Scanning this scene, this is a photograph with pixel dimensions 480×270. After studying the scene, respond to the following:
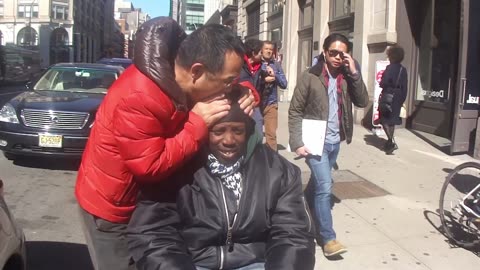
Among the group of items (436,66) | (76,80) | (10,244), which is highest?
(436,66)

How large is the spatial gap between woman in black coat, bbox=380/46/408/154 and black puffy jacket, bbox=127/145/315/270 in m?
7.00

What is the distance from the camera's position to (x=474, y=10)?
812cm

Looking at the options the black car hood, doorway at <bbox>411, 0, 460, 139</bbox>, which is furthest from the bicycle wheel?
doorway at <bbox>411, 0, 460, 139</bbox>

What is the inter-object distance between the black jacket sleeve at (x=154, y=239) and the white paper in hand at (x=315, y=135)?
233 cm

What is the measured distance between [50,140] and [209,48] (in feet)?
19.4

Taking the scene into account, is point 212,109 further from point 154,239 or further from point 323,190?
point 323,190

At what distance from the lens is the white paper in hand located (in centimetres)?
433

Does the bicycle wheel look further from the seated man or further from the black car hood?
the black car hood

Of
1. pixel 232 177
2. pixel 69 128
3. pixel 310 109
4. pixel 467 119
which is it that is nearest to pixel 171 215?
pixel 232 177

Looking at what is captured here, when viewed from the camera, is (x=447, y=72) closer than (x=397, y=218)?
No

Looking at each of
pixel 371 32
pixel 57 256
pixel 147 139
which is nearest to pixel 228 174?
pixel 147 139

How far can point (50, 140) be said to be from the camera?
7.34m

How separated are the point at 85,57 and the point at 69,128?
125 meters

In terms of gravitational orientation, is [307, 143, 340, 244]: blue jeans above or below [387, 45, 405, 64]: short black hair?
below
